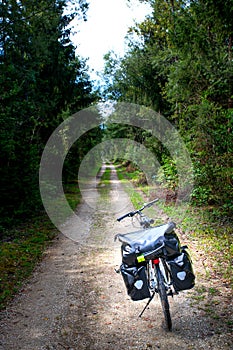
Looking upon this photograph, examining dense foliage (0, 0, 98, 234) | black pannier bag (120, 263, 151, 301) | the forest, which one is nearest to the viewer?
black pannier bag (120, 263, 151, 301)

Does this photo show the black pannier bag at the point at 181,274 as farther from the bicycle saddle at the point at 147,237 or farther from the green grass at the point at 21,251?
the green grass at the point at 21,251

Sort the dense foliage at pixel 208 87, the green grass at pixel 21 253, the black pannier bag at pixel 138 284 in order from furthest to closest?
1. the dense foliage at pixel 208 87
2. the green grass at pixel 21 253
3. the black pannier bag at pixel 138 284

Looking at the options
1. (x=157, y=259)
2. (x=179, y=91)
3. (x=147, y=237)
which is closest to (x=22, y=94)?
(x=179, y=91)

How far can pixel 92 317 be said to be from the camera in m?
4.61

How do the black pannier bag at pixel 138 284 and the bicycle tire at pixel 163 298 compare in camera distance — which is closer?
the black pannier bag at pixel 138 284

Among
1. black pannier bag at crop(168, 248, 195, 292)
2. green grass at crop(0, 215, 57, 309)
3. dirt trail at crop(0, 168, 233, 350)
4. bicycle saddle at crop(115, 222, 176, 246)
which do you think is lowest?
green grass at crop(0, 215, 57, 309)

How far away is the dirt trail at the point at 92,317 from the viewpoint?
391 cm

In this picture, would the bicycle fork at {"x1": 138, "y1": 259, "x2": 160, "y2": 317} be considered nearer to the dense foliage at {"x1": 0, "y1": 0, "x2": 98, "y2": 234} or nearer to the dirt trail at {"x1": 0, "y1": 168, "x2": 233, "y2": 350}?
the dirt trail at {"x1": 0, "y1": 168, "x2": 233, "y2": 350}

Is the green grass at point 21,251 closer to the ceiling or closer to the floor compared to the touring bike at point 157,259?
closer to the floor

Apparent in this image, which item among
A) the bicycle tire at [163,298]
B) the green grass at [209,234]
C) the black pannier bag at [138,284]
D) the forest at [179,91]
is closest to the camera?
the black pannier bag at [138,284]

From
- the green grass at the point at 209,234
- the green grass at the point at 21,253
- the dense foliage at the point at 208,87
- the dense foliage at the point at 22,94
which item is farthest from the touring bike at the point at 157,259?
the dense foliage at the point at 22,94

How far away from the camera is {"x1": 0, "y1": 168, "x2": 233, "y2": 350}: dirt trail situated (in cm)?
391

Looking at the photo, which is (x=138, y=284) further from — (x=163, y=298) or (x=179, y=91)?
(x=179, y=91)

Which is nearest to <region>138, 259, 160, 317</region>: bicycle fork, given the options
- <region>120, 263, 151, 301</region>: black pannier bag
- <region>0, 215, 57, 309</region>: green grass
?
<region>120, 263, 151, 301</region>: black pannier bag
